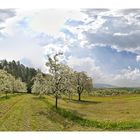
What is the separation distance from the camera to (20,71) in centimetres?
1677

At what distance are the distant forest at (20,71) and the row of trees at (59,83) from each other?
0.44ft

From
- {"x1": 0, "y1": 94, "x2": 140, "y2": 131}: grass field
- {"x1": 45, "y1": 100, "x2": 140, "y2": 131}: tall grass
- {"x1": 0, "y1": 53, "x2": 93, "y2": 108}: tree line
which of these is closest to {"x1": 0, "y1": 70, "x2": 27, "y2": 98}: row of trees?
{"x1": 0, "y1": 53, "x2": 93, "y2": 108}: tree line

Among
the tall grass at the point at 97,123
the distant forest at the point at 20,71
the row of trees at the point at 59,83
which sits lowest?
the tall grass at the point at 97,123

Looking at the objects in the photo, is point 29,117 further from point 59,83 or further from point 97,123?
point 97,123

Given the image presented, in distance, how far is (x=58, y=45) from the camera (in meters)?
16.5

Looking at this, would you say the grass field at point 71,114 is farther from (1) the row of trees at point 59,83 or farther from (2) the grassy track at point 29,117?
(1) the row of trees at point 59,83

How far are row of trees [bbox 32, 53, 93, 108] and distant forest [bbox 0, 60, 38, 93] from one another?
0.13 metres

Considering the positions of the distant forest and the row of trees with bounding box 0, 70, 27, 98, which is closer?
the distant forest

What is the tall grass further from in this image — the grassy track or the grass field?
the grassy track

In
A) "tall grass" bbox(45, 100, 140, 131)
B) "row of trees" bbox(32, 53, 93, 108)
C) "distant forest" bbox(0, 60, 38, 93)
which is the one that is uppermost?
"distant forest" bbox(0, 60, 38, 93)

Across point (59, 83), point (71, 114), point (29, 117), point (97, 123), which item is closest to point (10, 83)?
point (29, 117)

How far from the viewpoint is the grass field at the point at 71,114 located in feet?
53.5

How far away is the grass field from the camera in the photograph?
53.5 feet

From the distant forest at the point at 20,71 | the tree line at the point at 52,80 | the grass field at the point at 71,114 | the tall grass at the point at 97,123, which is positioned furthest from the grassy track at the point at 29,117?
the distant forest at the point at 20,71
